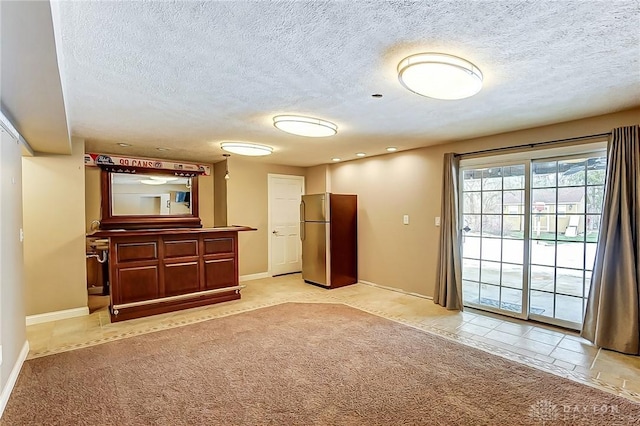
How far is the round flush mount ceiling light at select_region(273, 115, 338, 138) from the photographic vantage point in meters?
3.24

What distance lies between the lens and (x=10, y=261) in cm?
256

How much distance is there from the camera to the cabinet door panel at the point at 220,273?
462 centimetres

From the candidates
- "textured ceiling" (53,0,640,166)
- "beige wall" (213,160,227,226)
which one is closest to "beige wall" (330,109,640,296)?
"textured ceiling" (53,0,640,166)

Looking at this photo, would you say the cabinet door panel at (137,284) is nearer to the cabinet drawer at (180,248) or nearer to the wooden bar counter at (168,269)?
the wooden bar counter at (168,269)

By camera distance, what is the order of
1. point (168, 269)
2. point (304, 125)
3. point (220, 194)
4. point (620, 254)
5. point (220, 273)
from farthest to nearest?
point (220, 194)
point (220, 273)
point (168, 269)
point (304, 125)
point (620, 254)

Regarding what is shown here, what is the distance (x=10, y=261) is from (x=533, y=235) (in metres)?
5.13

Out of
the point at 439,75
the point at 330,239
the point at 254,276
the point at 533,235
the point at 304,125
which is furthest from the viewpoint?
the point at 254,276

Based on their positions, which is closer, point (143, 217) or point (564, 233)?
point (564, 233)

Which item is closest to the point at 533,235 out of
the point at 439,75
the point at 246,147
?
the point at 439,75

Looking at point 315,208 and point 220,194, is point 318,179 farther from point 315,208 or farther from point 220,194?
point 220,194

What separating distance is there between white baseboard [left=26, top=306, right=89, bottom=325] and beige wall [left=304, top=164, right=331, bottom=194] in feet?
14.0

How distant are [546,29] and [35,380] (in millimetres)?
4185

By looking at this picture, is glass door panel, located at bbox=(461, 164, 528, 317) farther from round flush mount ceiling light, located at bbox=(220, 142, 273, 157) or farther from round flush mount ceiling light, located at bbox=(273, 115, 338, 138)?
round flush mount ceiling light, located at bbox=(220, 142, 273, 157)

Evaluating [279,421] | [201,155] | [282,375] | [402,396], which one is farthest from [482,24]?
[201,155]
